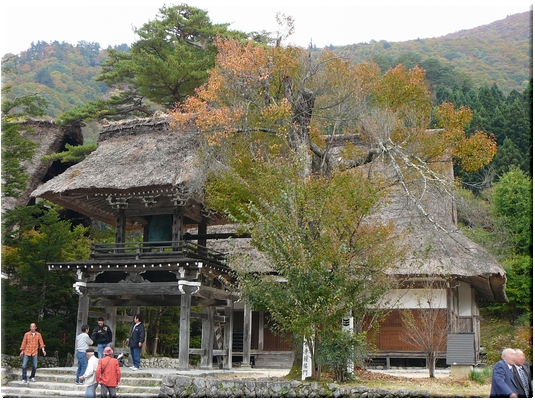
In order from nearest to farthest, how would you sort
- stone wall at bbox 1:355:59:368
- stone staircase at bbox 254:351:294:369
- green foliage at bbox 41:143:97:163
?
1. stone wall at bbox 1:355:59:368
2. stone staircase at bbox 254:351:294:369
3. green foliage at bbox 41:143:97:163

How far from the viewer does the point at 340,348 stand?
12133mm

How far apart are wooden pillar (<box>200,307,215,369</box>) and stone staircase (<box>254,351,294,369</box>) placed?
3.69 metres

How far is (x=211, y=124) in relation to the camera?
54.3 ft

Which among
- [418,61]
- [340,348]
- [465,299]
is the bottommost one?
[340,348]

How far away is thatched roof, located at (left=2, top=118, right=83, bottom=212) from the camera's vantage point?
2780cm

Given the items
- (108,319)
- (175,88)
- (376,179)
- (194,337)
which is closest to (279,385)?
(376,179)

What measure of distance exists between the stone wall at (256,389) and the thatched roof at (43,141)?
695 inches

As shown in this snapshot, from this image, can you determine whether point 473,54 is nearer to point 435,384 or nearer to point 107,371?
point 435,384

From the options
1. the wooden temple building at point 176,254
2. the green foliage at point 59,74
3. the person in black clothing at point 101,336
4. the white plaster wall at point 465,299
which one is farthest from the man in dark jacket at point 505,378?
the green foliage at point 59,74

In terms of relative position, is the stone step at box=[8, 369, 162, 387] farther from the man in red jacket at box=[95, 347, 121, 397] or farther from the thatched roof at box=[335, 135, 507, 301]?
the thatched roof at box=[335, 135, 507, 301]

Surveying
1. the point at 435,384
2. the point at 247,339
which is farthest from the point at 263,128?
the point at 435,384

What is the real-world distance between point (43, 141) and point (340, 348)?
70.3ft

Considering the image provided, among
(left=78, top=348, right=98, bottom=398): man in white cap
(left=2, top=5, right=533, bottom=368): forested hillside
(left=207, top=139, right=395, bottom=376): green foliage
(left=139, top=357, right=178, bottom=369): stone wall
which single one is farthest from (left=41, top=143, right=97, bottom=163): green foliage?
(left=78, top=348, right=98, bottom=398): man in white cap

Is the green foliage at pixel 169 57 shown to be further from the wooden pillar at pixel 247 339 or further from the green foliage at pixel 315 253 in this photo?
the green foliage at pixel 315 253
